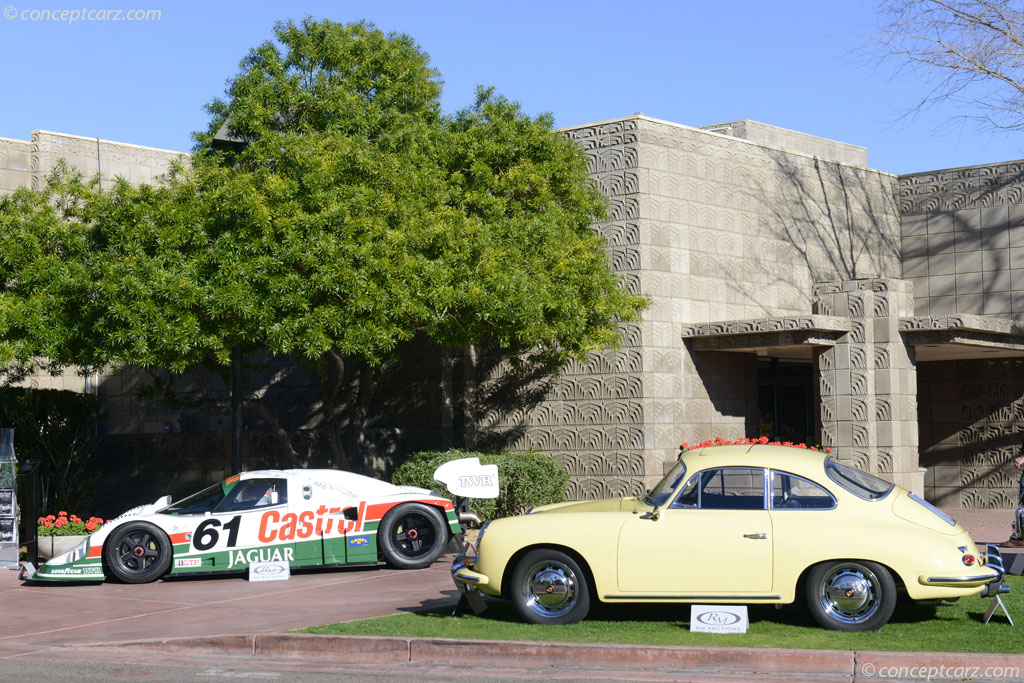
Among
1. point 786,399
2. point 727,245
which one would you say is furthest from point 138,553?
point 786,399

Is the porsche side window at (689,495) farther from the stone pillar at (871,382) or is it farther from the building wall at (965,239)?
the building wall at (965,239)

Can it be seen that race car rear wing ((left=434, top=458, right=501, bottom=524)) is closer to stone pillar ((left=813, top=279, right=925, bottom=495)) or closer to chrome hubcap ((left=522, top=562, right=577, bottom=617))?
chrome hubcap ((left=522, top=562, right=577, bottom=617))

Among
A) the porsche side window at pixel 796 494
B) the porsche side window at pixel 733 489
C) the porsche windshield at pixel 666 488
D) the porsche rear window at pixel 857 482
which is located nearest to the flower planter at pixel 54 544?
the porsche windshield at pixel 666 488

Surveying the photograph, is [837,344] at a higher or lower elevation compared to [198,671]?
higher

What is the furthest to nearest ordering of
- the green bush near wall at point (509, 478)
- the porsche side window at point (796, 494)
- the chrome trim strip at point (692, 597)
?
the green bush near wall at point (509, 478)
the porsche side window at point (796, 494)
the chrome trim strip at point (692, 597)

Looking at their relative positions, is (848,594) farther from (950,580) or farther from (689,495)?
(689,495)

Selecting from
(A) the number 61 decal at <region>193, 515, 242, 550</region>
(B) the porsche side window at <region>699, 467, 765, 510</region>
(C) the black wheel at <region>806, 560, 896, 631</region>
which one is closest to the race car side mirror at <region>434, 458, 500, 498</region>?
(A) the number 61 decal at <region>193, 515, 242, 550</region>

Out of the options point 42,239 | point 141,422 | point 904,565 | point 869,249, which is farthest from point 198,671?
point 141,422

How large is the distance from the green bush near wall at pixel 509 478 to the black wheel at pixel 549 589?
26.9ft

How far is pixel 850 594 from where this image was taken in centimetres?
→ 952

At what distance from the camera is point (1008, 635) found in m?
9.06

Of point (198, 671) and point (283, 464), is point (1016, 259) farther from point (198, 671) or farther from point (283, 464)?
point (198, 671)

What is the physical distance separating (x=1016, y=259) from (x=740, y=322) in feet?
23.4

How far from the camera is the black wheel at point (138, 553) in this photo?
14.1m
